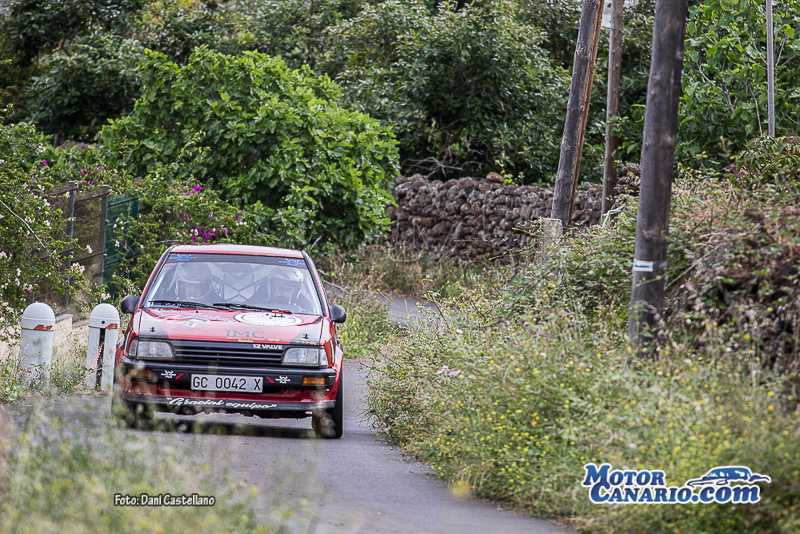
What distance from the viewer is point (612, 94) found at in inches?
650

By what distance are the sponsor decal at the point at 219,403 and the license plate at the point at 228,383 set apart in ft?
0.33

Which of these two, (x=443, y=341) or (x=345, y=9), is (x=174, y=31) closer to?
(x=345, y=9)

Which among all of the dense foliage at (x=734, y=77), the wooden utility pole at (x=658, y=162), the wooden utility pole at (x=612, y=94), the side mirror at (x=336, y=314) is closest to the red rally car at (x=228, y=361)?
the side mirror at (x=336, y=314)

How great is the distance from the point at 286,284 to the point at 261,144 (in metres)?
7.47

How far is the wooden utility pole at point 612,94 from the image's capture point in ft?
52.7

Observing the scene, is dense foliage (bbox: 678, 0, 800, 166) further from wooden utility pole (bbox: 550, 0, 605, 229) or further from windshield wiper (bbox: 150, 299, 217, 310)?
windshield wiper (bbox: 150, 299, 217, 310)

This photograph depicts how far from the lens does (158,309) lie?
9555 millimetres

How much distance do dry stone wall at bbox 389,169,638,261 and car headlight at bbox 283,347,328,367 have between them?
13.7 metres

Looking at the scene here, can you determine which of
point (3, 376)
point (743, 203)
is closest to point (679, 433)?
point (743, 203)

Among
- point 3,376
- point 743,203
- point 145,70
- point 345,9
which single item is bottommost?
point 3,376

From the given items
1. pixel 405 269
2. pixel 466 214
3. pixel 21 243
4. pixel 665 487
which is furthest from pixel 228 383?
pixel 466 214

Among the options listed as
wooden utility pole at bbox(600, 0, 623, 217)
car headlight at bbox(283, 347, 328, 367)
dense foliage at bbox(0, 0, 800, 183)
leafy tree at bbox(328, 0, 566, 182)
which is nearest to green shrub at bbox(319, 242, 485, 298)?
leafy tree at bbox(328, 0, 566, 182)

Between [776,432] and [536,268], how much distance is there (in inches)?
162

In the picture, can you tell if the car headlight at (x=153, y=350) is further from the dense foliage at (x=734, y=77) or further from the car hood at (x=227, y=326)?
the dense foliage at (x=734, y=77)
